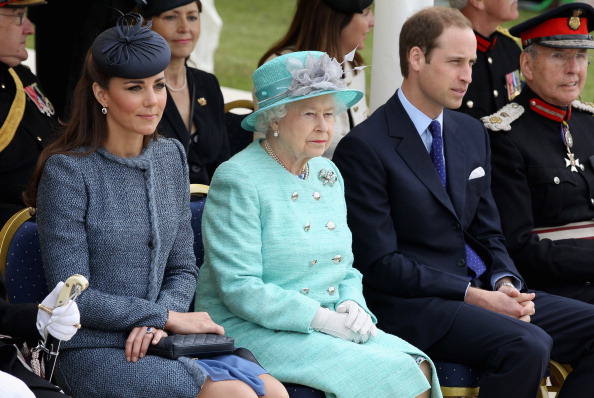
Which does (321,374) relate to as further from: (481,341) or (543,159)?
(543,159)

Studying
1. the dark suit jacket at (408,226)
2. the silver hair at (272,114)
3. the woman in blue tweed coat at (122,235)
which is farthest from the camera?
the dark suit jacket at (408,226)

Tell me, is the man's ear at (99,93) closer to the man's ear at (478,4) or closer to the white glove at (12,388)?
the white glove at (12,388)

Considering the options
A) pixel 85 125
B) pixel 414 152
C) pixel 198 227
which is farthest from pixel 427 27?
pixel 85 125

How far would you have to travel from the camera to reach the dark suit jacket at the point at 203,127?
5434mm

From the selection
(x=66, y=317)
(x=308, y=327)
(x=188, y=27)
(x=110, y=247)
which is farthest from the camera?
(x=188, y=27)

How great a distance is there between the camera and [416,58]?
4789 millimetres

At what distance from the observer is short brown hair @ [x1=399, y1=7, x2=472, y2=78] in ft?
15.6

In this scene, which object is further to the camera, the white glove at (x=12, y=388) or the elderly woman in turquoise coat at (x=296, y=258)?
the elderly woman in turquoise coat at (x=296, y=258)

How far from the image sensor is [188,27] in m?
5.62

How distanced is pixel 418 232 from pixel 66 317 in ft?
5.82

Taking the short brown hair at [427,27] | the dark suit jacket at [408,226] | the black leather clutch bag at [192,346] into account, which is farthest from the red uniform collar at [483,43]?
the black leather clutch bag at [192,346]

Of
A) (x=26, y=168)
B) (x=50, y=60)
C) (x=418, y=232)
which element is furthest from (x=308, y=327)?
(x=50, y=60)

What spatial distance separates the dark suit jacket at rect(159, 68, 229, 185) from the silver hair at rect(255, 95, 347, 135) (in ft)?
3.82

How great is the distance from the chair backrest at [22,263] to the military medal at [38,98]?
1.49 metres
